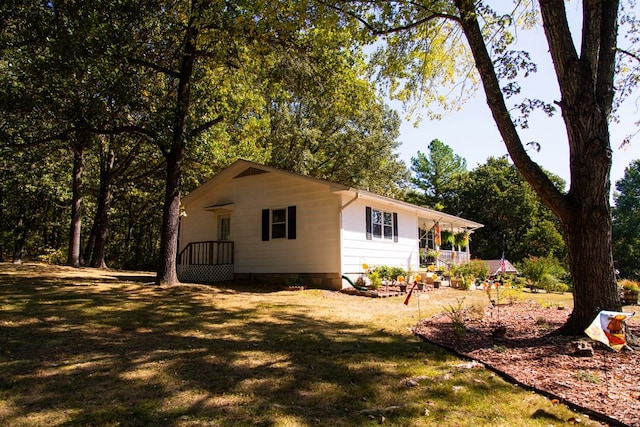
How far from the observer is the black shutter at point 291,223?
47.5 feet

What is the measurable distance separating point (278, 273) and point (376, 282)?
366 cm

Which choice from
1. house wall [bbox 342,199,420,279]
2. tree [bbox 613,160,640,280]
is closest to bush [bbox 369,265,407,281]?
house wall [bbox 342,199,420,279]

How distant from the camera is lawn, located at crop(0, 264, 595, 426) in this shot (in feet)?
11.0

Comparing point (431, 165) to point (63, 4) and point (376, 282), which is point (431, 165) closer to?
point (376, 282)

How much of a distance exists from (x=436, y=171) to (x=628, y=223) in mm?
22169

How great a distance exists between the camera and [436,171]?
46.1 meters

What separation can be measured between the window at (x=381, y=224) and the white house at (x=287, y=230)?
4cm

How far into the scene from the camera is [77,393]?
3.70m

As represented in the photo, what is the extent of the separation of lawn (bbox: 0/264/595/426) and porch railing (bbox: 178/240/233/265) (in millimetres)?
7502

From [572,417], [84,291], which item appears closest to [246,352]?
[572,417]

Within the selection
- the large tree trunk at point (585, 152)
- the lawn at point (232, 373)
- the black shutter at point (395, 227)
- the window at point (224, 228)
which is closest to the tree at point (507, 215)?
the black shutter at point (395, 227)

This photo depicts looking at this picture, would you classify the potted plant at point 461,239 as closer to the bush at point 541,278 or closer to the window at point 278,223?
the bush at point 541,278

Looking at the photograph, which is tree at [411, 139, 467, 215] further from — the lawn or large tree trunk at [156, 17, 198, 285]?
the lawn

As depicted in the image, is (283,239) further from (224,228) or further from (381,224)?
(381,224)
